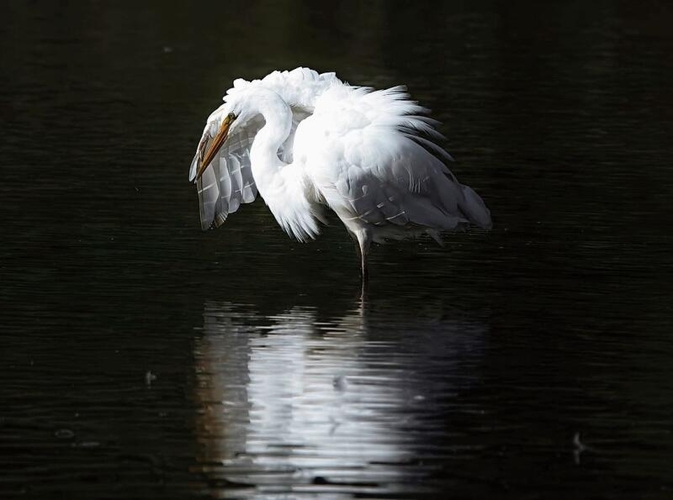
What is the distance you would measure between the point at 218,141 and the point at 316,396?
3.80 metres

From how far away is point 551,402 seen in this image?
26.6ft

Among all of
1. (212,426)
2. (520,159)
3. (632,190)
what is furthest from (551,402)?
(520,159)

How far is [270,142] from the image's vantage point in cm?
1123

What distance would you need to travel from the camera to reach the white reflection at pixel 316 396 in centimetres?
695

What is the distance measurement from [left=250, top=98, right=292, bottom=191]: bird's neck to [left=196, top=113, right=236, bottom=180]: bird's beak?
0.72ft

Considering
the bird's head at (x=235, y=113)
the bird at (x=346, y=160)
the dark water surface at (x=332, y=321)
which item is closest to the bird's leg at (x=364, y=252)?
the bird at (x=346, y=160)

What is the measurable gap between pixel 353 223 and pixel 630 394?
10.5 feet

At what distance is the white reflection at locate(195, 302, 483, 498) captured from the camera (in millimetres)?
6949

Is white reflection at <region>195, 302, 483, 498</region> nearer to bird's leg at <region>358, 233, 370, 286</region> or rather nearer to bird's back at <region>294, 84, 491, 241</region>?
bird's leg at <region>358, 233, 370, 286</region>

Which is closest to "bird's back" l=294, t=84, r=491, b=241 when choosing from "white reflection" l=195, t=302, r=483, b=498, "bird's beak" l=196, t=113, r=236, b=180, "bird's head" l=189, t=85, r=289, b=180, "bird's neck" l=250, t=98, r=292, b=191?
"bird's neck" l=250, t=98, r=292, b=191

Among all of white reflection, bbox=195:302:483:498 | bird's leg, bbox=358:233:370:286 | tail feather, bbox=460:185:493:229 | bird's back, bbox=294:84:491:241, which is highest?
bird's back, bbox=294:84:491:241

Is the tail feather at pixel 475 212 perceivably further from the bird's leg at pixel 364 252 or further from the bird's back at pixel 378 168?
the bird's leg at pixel 364 252

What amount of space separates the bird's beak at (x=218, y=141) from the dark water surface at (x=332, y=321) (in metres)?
0.58

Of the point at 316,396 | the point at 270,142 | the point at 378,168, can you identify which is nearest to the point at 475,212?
Result: the point at 378,168
